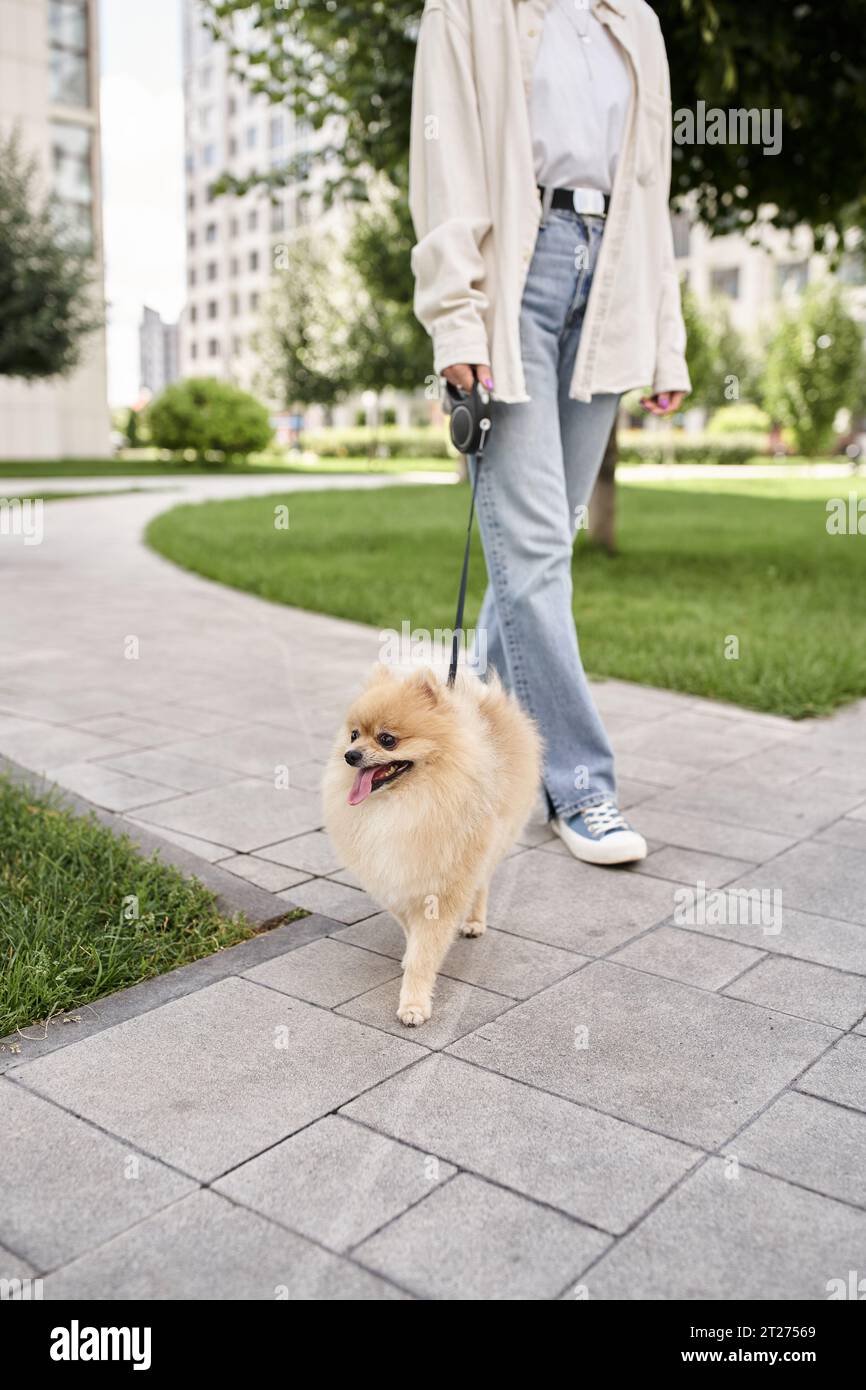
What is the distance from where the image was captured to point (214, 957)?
122 inches

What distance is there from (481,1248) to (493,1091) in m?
0.50

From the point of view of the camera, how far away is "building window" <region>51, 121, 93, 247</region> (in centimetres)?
3734

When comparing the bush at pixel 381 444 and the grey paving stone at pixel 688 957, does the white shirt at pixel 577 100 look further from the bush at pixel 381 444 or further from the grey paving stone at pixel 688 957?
the bush at pixel 381 444

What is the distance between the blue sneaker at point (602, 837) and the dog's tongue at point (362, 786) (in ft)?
4.09

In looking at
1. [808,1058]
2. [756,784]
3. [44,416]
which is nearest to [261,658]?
[756,784]

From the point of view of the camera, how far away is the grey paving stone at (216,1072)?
2.28 meters

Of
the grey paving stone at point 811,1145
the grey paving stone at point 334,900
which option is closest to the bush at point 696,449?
the grey paving stone at point 334,900

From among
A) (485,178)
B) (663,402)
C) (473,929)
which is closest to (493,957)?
(473,929)

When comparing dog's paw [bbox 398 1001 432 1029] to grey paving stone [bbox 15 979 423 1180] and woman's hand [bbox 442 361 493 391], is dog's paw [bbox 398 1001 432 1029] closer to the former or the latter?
grey paving stone [bbox 15 979 423 1180]

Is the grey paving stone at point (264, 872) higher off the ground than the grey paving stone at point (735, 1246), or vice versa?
the grey paving stone at point (264, 872)

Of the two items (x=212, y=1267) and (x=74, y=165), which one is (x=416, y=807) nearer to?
(x=212, y=1267)

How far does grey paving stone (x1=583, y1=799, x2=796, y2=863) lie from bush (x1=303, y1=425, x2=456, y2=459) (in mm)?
42004

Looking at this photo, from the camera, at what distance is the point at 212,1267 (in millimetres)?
1894

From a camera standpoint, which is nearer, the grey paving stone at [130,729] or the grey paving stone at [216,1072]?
the grey paving stone at [216,1072]
